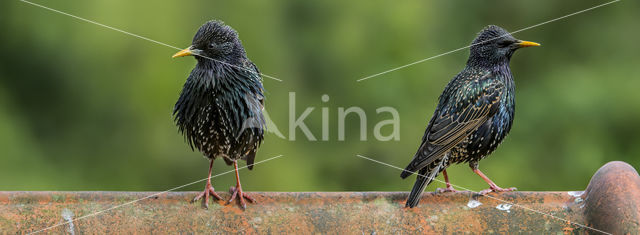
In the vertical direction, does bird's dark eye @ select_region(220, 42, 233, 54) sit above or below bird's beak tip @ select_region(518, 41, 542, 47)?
below

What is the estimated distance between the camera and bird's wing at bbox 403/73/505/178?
143 inches

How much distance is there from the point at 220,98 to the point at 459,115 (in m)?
1.12

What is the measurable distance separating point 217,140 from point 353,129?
118 inches

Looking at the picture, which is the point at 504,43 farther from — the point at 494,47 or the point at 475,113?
the point at 475,113

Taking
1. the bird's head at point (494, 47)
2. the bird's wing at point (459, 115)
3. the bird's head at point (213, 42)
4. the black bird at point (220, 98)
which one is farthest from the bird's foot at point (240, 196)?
the bird's head at point (494, 47)

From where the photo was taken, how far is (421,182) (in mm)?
3426

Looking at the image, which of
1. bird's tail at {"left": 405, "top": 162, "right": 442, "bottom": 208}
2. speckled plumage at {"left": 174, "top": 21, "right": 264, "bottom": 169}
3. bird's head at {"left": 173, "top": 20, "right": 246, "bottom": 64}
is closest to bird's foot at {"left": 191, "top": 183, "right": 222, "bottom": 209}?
speckled plumage at {"left": 174, "top": 21, "right": 264, "bottom": 169}

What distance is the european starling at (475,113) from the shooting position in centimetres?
368

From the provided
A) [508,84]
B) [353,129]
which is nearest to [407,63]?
[353,129]

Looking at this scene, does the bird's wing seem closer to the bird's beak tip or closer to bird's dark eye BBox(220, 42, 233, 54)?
the bird's beak tip

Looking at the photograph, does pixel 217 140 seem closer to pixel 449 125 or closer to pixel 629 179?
pixel 449 125

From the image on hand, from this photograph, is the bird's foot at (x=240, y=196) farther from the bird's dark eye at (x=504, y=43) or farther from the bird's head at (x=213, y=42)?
the bird's dark eye at (x=504, y=43)

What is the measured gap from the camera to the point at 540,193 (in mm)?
3303

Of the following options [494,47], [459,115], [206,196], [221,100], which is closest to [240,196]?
[206,196]
